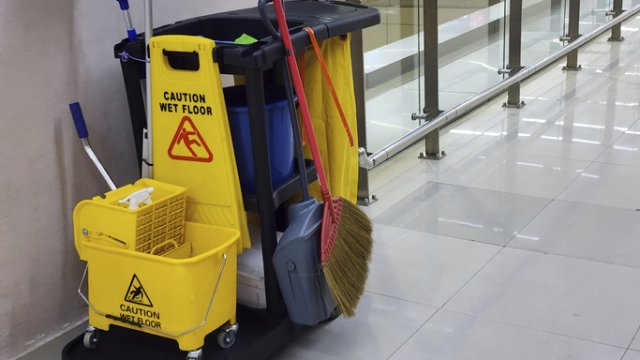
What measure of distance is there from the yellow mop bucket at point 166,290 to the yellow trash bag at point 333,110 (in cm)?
46

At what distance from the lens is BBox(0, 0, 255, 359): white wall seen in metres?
2.19

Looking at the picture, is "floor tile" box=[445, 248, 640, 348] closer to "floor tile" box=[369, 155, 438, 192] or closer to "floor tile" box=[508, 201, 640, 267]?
"floor tile" box=[508, 201, 640, 267]

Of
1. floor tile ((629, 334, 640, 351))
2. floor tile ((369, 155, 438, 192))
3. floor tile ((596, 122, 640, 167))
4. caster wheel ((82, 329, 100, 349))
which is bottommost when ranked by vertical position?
floor tile ((629, 334, 640, 351))

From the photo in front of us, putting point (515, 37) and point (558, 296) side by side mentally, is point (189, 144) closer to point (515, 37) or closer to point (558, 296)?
point (558, 296)

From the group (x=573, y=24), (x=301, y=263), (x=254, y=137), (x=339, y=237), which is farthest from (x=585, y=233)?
(x=573, y=24)

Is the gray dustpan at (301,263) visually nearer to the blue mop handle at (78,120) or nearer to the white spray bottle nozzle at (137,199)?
the white spray bottle nozzle at (137,199)

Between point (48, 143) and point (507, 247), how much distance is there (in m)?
1.62

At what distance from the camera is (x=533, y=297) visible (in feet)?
8.42

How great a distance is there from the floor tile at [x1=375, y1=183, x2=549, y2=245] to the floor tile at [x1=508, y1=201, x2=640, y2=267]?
0.06 metres

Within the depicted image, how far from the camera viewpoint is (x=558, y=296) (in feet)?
8.41

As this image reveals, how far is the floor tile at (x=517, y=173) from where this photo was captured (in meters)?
3.48

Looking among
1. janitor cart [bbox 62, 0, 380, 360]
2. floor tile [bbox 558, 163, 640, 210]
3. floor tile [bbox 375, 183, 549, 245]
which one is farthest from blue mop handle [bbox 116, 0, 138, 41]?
floor tile [bbox 558, 163, 640, 210]

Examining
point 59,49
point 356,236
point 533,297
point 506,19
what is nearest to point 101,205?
point 59,49

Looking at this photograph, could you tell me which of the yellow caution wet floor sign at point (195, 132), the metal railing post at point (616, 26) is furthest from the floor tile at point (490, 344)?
the metal railing post at point (616, 26)
